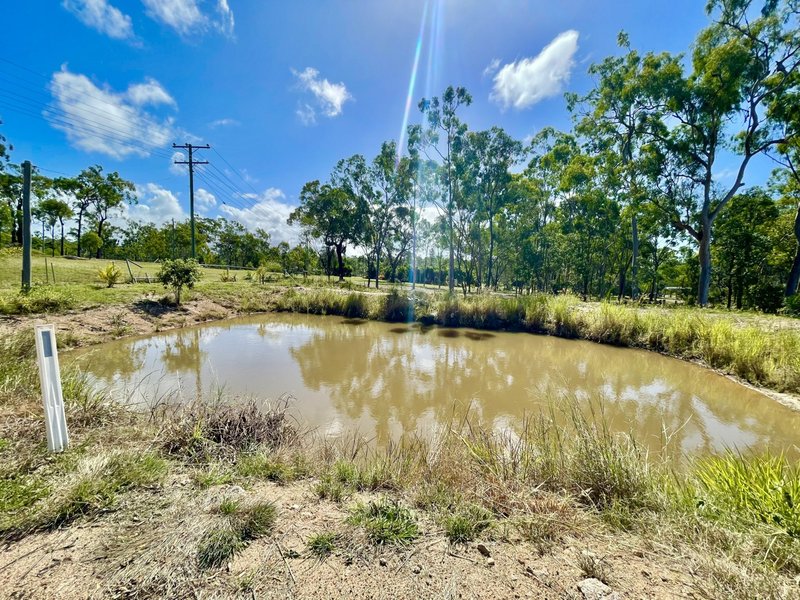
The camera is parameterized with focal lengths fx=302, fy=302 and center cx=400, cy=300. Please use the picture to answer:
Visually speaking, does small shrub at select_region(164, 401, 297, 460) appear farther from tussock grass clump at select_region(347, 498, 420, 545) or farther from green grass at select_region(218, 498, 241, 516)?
tussock grass clump at select_region(347, 498, 420, 545)

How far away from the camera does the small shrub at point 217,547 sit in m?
1.41

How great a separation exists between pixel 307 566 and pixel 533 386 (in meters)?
5.15

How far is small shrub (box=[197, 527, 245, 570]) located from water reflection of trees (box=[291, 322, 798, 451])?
2517 millimetres

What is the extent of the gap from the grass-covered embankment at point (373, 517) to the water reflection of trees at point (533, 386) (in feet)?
4.19

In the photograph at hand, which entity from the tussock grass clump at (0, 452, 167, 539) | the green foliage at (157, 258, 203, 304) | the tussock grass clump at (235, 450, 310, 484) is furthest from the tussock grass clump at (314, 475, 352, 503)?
the green foliage at (157, 258, 203, 304)

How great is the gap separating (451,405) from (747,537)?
3.50 metres

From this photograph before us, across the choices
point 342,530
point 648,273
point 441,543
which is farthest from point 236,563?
point 648,273

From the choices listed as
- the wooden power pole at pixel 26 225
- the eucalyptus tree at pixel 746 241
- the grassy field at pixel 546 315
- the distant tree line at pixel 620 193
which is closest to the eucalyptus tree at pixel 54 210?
the distant tree line at pixel 620 193

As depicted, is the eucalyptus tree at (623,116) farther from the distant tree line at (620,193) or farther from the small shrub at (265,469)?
the small shrub at (265,469)

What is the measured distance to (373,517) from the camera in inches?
69.8

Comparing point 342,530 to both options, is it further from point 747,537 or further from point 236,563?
point 747,537

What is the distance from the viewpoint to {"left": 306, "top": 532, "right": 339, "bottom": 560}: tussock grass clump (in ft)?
5.02

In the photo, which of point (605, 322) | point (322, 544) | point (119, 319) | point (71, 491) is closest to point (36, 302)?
point (119, 319)

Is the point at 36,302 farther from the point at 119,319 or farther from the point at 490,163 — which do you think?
the point at 490,163
